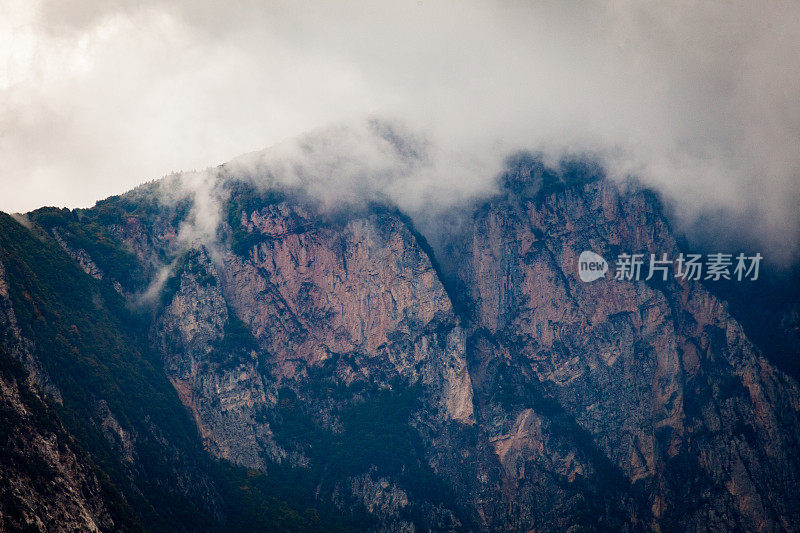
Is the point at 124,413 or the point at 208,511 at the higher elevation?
the point at 124,413

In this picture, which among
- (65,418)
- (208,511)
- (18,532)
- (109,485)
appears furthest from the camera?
(208,511)

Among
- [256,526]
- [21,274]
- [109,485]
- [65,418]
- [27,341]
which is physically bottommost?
[256,526]

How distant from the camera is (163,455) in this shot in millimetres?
199250

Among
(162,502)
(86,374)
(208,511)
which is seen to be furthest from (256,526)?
(86,374)

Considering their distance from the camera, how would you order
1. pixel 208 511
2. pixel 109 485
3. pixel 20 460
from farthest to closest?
pixel 208 511 → pixel 109 485 → pixel 20 460

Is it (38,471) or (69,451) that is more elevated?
(69,451)

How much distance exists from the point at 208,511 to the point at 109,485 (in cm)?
4192

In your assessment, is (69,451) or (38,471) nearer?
(38,471)

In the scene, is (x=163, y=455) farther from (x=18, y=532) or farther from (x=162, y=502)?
(x=18, y=532)

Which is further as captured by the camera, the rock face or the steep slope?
the steep slope

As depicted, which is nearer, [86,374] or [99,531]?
[99,531]

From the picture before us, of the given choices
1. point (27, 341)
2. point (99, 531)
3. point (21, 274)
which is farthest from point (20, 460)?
point (21, 274)

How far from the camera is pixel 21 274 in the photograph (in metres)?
198

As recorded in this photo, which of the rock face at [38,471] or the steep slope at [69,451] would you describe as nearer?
the rock face at [38,471]
